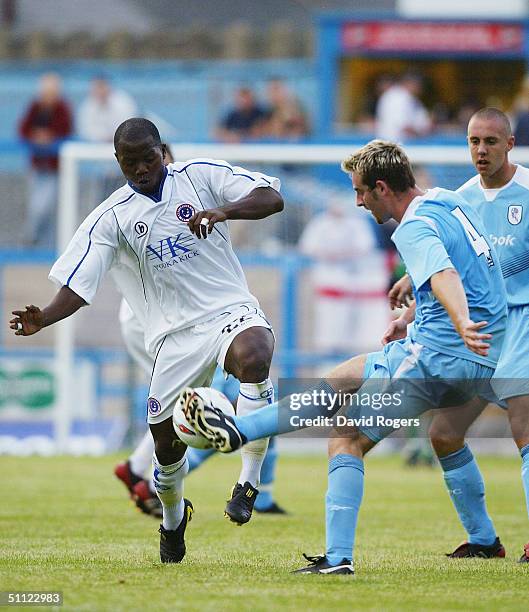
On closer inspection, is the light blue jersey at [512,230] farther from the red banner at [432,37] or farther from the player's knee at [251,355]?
the red banner at [432,37]

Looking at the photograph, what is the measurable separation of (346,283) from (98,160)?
3.39 metres

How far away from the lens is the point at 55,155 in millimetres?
20094

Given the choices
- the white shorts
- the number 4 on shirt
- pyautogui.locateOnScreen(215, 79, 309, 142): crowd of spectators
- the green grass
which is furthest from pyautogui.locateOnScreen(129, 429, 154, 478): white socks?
pyautogui.locateOnScreen(215, 79, 309, 142): crowd of spectators

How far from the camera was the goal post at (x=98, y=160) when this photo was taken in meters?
15.9

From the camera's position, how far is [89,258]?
7.38 m

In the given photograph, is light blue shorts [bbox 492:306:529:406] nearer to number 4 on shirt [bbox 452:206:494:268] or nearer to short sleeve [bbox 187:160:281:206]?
number 4 on shirt [bbox 452:206:494:268]

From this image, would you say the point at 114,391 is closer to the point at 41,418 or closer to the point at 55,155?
the point at 41,418

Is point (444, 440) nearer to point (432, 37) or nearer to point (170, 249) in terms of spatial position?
Answer: point (170, 249)

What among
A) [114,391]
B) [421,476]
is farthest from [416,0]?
→ [421,476]

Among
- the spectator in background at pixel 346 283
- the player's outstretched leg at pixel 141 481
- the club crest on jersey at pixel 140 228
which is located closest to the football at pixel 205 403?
the club crest on jersey at pixel 140 228

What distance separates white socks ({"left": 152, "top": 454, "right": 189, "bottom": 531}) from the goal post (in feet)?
27.4

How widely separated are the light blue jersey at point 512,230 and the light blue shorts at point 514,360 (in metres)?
0.10

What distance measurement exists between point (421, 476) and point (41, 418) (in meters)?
4.87

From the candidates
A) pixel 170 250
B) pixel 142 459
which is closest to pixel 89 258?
pixel 170 250
